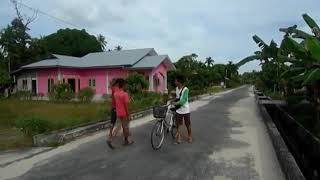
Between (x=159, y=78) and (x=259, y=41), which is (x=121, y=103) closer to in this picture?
(x=259, y=41)

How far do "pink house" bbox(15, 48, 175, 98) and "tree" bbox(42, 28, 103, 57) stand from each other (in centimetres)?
2063

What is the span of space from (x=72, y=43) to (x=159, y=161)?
6132 cm

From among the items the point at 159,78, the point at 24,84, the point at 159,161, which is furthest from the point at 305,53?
the point at 24,84

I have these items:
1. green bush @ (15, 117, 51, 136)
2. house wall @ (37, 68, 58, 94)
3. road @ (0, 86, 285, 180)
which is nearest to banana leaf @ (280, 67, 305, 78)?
road @ (0, 86, 285, 180)

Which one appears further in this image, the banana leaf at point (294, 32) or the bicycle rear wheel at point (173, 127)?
the banana leaf at point (294, 32)

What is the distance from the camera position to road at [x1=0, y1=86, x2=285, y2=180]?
8117mm

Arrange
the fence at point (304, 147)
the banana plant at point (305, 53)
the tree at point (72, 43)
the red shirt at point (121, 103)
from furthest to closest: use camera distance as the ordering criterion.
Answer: the tree at point (72, 43) < the fence at point (304, 147) < the banana plant at point (305, 53) < the red shirt at point (121, 103)

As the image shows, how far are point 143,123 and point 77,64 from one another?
98.0 feet

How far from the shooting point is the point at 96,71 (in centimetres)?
4522

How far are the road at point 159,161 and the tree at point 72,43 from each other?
56550 mm

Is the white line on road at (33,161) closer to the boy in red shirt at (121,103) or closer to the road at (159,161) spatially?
the road at (159,161)

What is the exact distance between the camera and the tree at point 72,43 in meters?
67.9

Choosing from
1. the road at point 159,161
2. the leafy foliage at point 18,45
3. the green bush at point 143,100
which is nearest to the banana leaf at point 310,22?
the road at point 159,161

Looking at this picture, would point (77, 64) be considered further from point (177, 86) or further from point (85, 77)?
point (177, 86)
